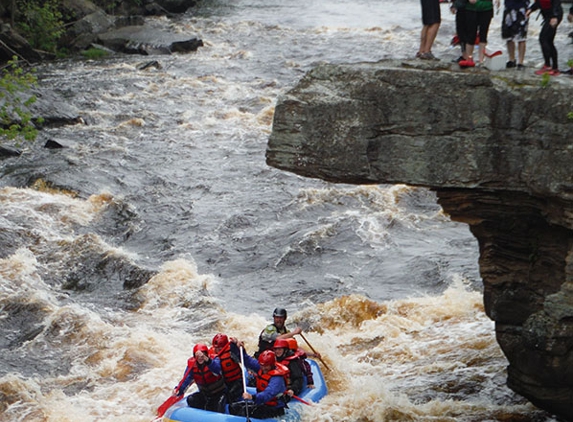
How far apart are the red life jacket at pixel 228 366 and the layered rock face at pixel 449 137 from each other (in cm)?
303

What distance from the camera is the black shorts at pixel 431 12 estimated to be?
9.44m

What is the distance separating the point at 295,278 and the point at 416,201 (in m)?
3.73

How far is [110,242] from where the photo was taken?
1540 centimetres

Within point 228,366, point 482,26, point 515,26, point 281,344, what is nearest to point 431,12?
point 482,26

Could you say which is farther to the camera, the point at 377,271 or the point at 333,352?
the point at 377,271

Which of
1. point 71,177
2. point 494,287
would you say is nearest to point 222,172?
point 71,177

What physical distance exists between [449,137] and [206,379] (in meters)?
4.22

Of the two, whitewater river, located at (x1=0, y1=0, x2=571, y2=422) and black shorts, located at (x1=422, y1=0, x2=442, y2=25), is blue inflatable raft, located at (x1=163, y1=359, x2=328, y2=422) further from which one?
black shorts, located at (x1=422, y1=0, x2=442, y2=25)

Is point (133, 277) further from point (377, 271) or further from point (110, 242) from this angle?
point (377, 271)

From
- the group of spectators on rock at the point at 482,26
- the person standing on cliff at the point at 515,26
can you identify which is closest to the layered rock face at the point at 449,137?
the group of spectators on rock at the point at 482,26

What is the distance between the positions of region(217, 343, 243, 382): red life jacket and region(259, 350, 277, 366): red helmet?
362 mm

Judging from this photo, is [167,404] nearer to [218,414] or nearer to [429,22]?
[218,414]

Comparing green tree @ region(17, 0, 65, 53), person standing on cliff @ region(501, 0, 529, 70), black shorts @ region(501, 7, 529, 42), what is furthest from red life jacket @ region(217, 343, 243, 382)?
green tree @ region(17, 0, 65, 53)

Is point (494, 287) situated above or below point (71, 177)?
above
